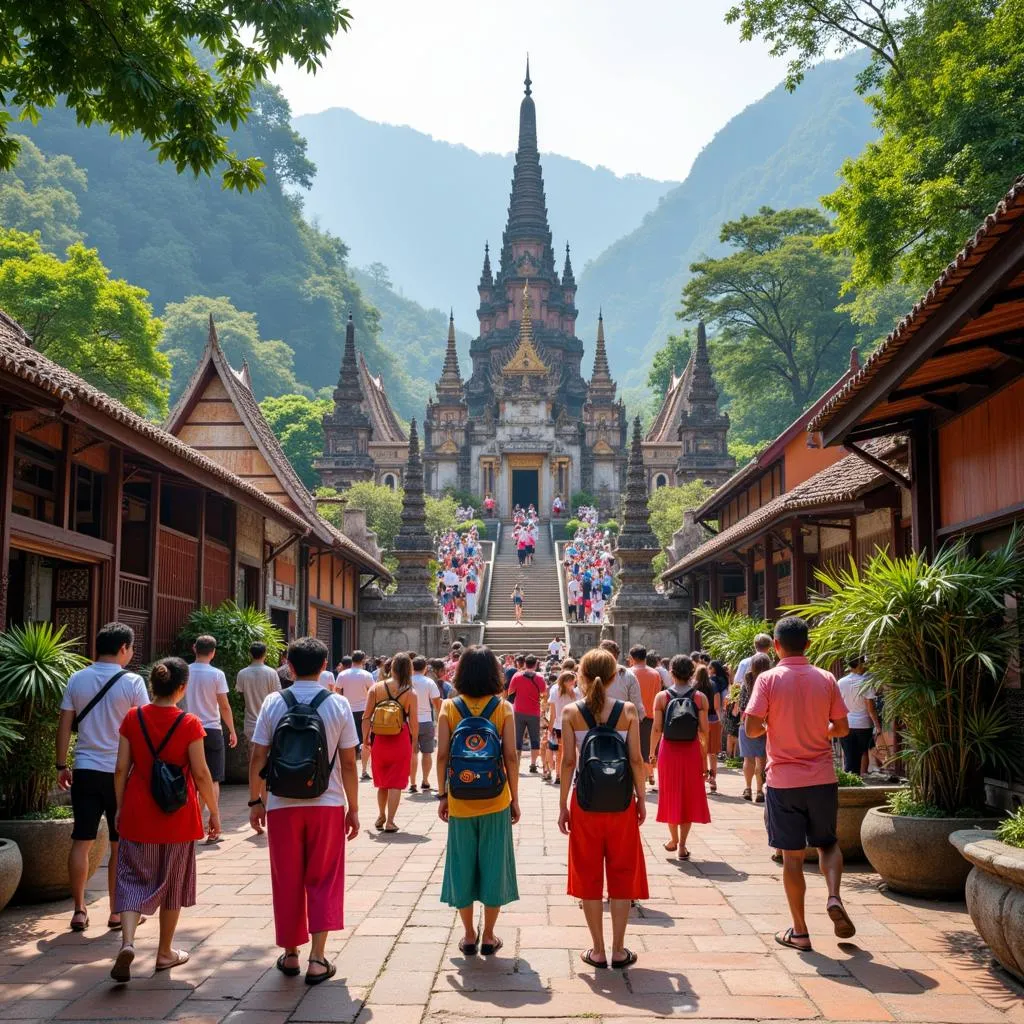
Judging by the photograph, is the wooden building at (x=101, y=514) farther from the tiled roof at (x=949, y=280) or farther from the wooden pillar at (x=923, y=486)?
the wooden pillar at (x=923, y=486)

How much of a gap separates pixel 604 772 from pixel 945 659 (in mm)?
2893

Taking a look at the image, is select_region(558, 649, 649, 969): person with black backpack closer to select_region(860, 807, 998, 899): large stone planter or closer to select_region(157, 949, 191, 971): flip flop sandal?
select_region(157, 949, 191, 971): flip flop sandal

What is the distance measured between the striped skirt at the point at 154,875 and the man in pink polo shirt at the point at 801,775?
117 inches

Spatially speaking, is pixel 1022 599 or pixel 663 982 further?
pixel 1022 599

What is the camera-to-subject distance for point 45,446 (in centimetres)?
991

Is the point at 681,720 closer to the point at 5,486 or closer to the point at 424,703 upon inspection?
the point at 424,703

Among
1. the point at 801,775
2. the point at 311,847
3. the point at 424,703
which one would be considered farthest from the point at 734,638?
the point at 311,847

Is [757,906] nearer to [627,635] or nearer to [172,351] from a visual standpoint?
[627,635]

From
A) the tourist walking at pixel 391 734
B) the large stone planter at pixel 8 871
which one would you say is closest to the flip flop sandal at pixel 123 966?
the large stone planter at pixel 8 871

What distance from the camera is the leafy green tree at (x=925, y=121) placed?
1498 cm

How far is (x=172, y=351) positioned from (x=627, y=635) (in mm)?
60367

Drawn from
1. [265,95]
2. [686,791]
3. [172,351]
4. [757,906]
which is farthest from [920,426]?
[265,95]

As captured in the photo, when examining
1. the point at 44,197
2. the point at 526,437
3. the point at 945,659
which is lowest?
the point at 945,659

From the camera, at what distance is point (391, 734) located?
9.67 meters
